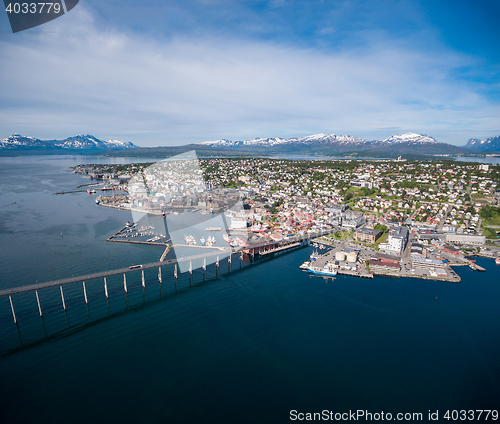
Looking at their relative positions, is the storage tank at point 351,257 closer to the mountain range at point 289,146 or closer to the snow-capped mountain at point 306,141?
the mountain range at point 289,146

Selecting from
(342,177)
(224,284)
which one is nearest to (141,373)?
(224,284)

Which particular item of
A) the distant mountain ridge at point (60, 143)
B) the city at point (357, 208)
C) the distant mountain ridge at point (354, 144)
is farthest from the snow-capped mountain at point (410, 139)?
the distant mountain ridge at point (60, 143)

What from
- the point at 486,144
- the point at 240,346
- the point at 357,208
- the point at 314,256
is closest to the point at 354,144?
the point at 486,144

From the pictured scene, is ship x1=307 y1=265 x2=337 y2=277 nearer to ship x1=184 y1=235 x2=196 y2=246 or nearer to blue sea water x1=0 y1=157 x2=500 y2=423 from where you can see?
blue sea water x1=0 y1=157 x2=500 y2=423

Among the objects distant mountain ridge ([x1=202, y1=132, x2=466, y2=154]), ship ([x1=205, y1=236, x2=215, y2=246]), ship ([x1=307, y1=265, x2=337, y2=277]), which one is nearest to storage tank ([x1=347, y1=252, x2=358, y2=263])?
ship ([x1=307, y1=265, x2=337, y2=277])

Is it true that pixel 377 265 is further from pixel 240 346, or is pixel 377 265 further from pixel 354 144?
pixel 354 144
